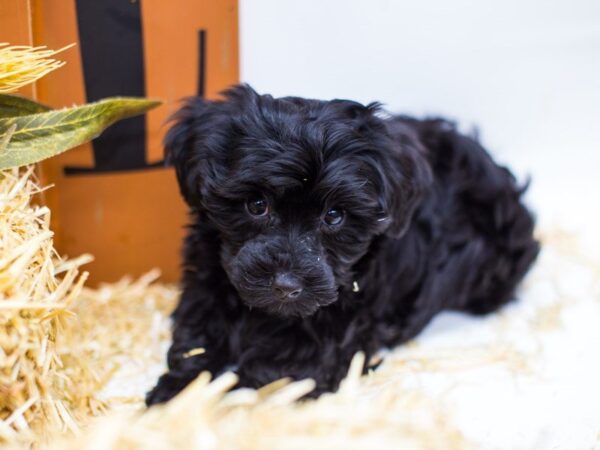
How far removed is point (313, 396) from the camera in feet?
8.38

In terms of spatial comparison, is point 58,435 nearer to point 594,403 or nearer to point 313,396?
point 313,396

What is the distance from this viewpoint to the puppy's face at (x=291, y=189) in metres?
2.23

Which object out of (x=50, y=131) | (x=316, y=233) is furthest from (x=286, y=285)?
(x=50, y=131)

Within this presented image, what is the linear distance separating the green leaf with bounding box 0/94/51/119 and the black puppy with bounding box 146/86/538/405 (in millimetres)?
514

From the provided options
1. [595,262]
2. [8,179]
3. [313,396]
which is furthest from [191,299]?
[595,262]

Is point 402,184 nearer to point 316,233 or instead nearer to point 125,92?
point 316,233

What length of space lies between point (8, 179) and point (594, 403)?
2.31 m

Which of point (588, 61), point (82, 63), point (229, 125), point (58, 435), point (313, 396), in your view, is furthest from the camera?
point (588, 61)

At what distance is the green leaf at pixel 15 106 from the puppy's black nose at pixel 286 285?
114 cm

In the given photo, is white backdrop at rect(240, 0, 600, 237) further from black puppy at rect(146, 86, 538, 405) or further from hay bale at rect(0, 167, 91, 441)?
hay bale at rect(0, 167, 91, 441)

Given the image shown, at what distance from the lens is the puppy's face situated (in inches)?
87.9

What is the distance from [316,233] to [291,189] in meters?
0.20

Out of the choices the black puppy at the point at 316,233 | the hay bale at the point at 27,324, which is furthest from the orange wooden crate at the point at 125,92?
the hay bale at the point at 27,324

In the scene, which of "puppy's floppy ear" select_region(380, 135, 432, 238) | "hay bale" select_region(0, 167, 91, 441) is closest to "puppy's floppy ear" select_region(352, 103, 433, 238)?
"puppy's floppy ear" select_region(380, 135, 432, 238)
